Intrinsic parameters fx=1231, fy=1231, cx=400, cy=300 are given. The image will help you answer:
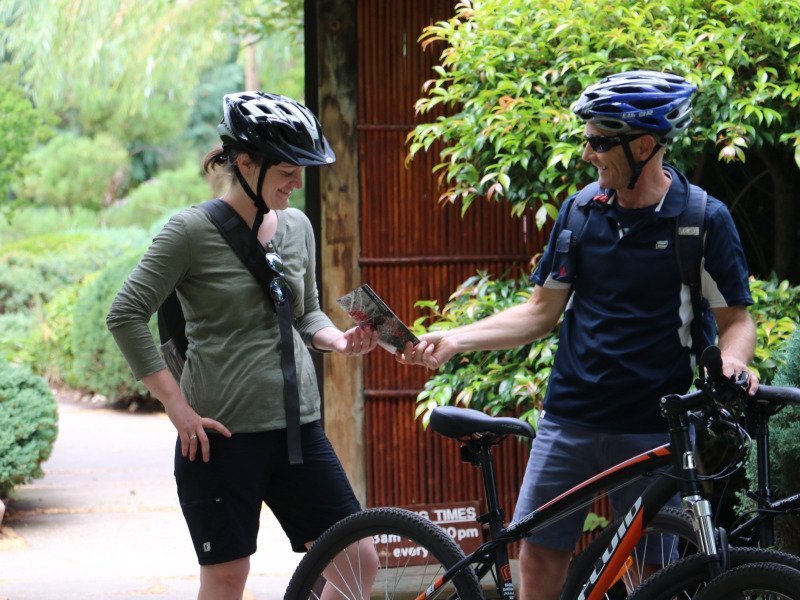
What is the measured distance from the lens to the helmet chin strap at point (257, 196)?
3.23 m

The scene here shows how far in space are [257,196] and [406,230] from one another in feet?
8.51

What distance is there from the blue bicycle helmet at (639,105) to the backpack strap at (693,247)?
20cm

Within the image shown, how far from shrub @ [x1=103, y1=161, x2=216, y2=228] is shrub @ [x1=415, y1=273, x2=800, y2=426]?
1759cm

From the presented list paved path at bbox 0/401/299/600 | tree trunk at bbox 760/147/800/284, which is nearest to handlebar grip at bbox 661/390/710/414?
tree trunk at bbox 760/147/800/284

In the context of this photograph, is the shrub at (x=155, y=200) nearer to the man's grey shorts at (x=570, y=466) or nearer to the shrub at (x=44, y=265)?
the shrub at (x=44, y=265)

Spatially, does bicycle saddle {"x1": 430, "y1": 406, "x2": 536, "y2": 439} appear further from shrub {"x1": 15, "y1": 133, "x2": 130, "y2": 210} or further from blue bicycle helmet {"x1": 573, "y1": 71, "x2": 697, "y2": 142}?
shrub {"x1": 15, "y1": 133, "x2": 130, "y2": 210}

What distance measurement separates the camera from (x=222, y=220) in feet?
10.6

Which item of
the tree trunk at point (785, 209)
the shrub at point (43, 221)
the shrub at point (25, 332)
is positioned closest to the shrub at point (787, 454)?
the tree trunk at point (785, 209)

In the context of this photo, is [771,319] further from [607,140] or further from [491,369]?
[607,140]

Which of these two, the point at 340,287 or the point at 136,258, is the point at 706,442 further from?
the point at 136,258

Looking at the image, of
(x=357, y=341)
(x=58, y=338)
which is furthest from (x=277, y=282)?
(x=58, y=338)

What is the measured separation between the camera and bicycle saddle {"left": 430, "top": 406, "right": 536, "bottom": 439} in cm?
316

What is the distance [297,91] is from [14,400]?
1415 cm

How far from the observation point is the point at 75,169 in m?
22.6
